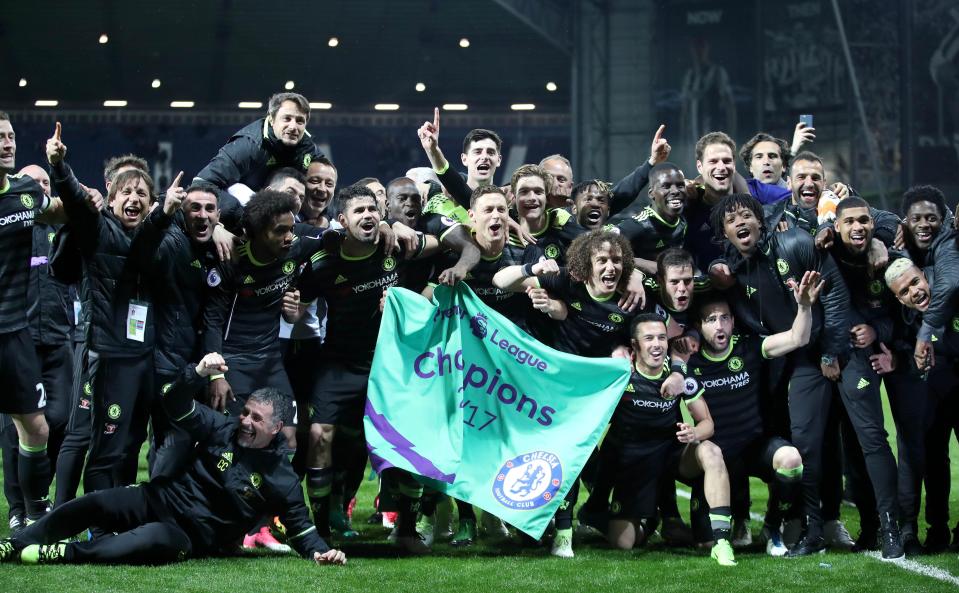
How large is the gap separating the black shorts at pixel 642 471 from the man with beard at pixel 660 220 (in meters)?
1.07

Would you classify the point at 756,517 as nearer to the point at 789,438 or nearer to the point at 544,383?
the point at 789,438

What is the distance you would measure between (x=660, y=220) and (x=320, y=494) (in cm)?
249

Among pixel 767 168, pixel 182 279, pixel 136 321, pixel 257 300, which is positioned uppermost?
pixel 767 168

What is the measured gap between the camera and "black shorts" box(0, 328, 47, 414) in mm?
5930

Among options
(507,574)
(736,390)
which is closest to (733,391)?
(736,390)

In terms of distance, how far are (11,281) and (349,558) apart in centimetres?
219

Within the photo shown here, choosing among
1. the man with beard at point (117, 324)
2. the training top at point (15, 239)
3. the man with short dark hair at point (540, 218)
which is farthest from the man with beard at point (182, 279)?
the man with short dark hair at point (540, 218)

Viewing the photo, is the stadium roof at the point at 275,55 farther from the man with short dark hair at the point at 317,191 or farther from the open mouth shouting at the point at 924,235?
the open mouth shouting at the point at 924,235

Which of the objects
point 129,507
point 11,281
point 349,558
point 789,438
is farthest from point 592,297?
point 11,281

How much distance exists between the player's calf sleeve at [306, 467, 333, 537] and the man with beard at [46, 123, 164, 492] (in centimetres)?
91

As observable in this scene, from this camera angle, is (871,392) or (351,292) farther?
(351,292)

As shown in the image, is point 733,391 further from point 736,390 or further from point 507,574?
point 507,574

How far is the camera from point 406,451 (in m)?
6.14

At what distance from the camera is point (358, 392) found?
6.39 m
